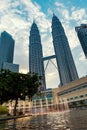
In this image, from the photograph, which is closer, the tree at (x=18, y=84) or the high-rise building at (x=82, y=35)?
the tree at (x=18, y=84)

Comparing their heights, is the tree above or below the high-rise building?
below

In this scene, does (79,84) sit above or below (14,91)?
above

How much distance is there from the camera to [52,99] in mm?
137250

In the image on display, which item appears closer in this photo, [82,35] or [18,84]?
[18,84]

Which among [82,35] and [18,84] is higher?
[82,35]

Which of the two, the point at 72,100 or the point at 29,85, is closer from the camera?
the point at 29,85

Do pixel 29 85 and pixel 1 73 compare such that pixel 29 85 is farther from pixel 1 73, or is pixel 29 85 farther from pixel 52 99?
→ pixel 52 99

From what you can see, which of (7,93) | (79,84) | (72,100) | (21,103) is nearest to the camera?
(7,93)

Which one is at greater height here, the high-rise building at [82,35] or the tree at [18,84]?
the high-rise building at [82,35]

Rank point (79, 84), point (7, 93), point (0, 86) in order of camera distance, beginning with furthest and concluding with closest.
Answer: point (79, 84), point (7, 93), point (0, 86)

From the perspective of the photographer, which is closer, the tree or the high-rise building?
the tree

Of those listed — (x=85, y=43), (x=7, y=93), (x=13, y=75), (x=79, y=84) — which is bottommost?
(x=7, y=93)

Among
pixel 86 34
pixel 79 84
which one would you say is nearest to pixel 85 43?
pixel 86 34

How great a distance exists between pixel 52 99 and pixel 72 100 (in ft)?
90.3
